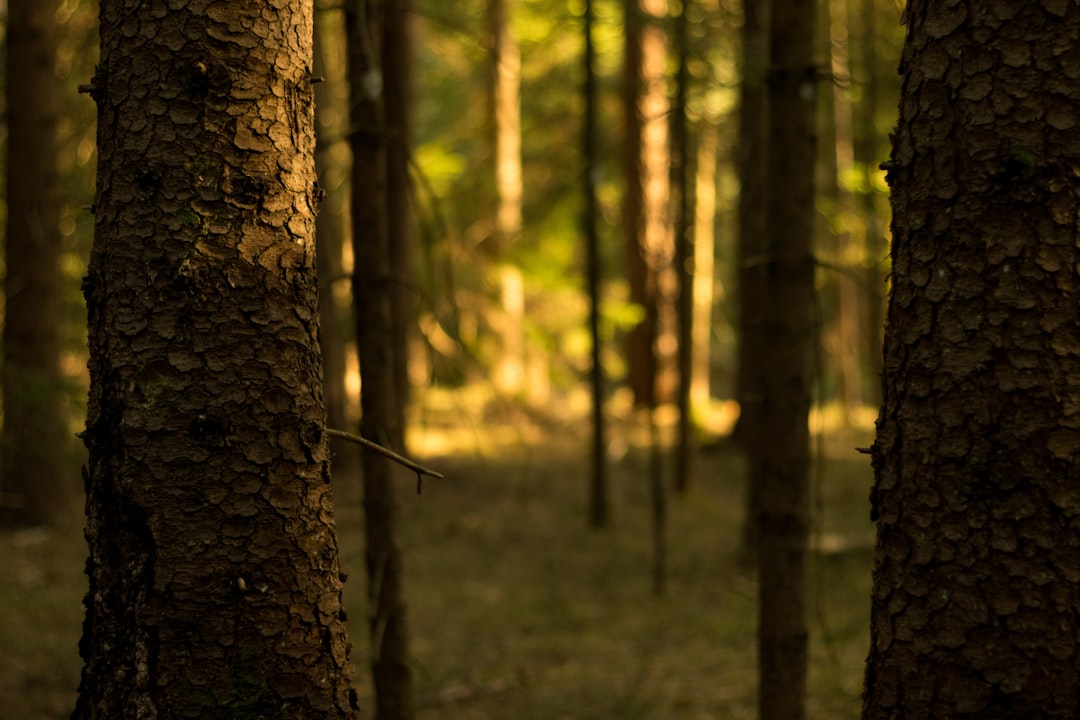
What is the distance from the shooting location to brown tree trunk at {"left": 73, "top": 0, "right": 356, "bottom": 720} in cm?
277

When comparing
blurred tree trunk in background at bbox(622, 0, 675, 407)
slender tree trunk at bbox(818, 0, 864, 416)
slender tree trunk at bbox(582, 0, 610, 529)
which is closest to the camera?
slender tree trunk at bbox(582, 0, 610, 529)

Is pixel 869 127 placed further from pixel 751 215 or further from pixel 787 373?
pixel 787 373

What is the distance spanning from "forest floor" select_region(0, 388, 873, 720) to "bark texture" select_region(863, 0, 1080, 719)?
203cm

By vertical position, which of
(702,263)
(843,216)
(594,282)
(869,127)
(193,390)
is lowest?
(193,390)

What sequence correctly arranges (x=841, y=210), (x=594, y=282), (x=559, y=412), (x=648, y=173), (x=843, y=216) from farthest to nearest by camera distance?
(x=559, y=412), (x=841, y=210), (x=843, y=216), (x=648, y=173), (x=594, y=282)

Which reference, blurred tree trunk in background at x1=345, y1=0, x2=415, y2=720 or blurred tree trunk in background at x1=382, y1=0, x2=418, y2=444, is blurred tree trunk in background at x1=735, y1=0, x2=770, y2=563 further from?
blurred tree trunk in background at x1=382, y1=0, x2=418, y2=444

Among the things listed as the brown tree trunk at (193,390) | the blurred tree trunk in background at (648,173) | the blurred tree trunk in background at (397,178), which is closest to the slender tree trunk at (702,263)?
the blurred tree trunk in background at (648,173)

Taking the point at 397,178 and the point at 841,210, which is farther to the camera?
the point at 841,210

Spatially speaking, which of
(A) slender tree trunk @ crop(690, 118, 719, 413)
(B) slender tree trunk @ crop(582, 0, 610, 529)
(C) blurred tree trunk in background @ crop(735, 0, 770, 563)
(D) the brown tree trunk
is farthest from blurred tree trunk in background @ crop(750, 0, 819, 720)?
(A) slender tree trunk @ crop(690, 118, 719, 413)

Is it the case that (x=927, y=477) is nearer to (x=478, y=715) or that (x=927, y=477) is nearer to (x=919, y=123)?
(x=919, y=123)

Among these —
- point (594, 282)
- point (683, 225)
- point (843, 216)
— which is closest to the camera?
point (683, 225)

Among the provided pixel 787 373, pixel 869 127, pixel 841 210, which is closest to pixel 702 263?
pixel 841 210

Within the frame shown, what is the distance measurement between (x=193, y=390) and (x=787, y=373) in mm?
3347

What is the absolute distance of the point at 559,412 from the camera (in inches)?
851
